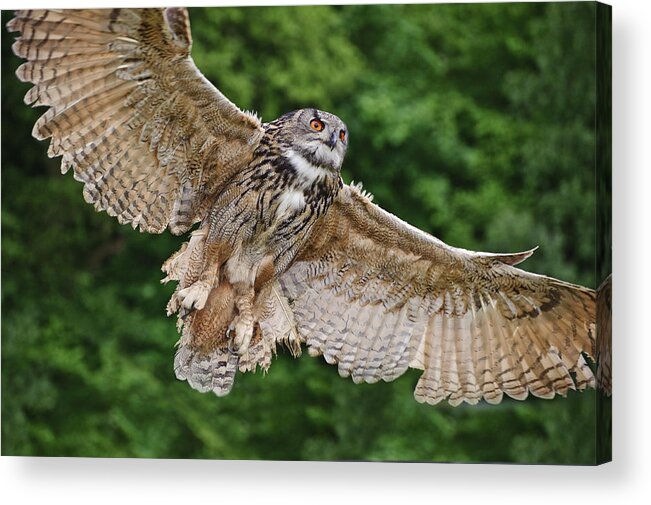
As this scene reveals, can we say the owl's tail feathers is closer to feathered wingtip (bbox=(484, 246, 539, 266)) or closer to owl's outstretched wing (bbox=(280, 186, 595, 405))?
owl's outstretched wing (bbox=(280, 186, 595, 405))

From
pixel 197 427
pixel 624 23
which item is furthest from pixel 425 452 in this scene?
pixel 624 23

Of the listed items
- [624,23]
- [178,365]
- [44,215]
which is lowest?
[178,365]

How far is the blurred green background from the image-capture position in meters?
4.81

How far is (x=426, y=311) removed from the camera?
513cm

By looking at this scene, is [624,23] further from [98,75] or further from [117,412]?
[117,412]

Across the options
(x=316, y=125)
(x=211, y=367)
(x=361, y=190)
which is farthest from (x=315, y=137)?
(x=211, y=367)

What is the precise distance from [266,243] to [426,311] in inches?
29.3

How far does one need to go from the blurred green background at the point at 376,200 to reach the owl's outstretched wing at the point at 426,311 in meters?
0.08

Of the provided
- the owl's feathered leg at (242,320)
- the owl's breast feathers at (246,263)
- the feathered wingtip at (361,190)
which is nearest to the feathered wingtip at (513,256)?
the feathered wingtip at (361,190)

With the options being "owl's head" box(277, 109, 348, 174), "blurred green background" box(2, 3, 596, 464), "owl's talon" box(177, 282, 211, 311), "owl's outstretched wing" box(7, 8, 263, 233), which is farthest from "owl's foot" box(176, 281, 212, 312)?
"owl's head" box(277, 109, 348, 174)

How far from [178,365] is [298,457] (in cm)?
65

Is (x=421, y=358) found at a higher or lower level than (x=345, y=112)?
lower

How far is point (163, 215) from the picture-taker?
5.01 metres

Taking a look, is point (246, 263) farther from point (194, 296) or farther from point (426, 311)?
point (426, 311)
